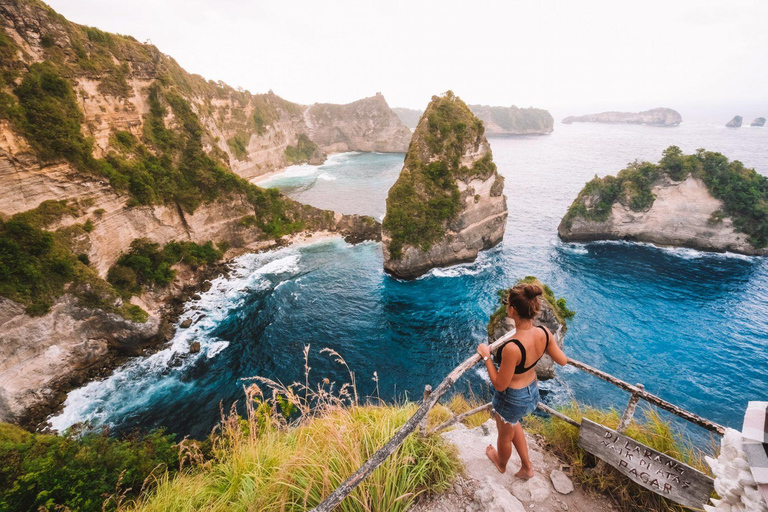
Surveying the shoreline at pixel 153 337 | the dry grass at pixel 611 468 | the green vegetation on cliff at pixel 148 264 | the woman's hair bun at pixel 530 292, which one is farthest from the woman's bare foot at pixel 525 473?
the green vegetation on cliff at pixel 148 264

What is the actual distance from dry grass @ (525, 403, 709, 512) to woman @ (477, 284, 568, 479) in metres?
0.84

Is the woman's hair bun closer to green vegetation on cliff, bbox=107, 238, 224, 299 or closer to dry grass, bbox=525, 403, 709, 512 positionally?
dry grass, bbox=525, 403, 709, 512

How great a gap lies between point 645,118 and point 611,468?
209 m

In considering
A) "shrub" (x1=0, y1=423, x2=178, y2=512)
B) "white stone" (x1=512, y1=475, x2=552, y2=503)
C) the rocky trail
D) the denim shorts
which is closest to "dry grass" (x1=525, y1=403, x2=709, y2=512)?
the rocky trail

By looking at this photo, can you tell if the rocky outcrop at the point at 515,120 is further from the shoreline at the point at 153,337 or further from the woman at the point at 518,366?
the woman at the point at 518,366

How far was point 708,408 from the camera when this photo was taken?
16516mm

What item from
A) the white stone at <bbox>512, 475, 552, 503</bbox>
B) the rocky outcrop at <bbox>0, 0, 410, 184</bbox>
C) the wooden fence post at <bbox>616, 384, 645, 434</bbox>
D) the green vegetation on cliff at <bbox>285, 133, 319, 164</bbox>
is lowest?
the white stone at <bbox>512, 475, 552, 503</bbox>

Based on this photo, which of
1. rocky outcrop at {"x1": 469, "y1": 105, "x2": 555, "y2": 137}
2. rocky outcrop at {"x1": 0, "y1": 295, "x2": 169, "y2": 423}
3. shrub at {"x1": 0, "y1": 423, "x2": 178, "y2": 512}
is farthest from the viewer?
rocky outcrop at {"x1": 469, "y1": 105, "x2": 555, "y2": 137}

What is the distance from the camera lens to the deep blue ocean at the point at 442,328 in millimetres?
17516

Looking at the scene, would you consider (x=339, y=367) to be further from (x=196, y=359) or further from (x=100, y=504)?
(x=100, y=504)

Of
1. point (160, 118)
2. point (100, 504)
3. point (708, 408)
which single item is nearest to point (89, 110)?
point (160, 118)

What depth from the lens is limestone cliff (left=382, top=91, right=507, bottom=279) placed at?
96.9 feet

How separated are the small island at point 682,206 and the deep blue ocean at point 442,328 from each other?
5.55 ft

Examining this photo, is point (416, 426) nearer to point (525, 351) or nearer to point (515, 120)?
point (525, 351)
